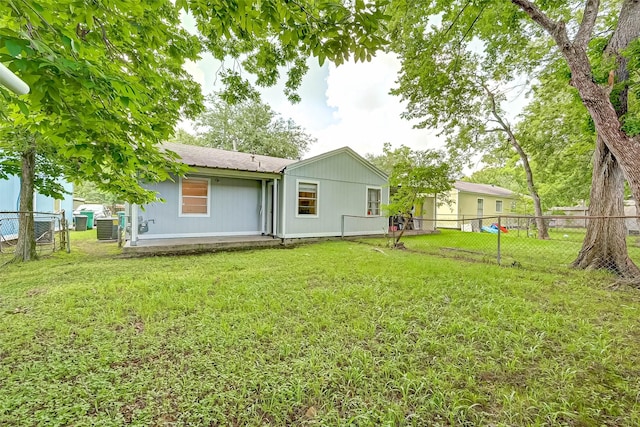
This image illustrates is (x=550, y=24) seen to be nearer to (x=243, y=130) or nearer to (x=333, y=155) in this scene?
(x=333, y=155)

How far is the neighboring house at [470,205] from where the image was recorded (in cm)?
1714

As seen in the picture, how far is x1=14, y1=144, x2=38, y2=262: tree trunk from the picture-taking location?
20.1 feet

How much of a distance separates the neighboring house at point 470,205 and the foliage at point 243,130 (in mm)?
13384

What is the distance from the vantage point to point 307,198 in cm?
947

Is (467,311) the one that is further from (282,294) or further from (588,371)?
(282,294)

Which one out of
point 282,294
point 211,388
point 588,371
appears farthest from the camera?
point 282,294

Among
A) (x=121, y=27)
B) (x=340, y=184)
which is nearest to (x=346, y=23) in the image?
(x=121, y=27)

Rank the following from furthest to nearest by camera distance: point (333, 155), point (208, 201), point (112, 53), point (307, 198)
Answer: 1. point (333, 155)
2. point (307, 198)
3. point (208, 201)
4. point (112, 53)

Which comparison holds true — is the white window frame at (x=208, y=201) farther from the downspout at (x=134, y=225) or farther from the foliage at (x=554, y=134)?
the foliage at (x=554, y=134)

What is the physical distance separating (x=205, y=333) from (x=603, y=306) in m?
4.97

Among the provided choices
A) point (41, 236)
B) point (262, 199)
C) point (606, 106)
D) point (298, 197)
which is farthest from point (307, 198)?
point (41, 236)

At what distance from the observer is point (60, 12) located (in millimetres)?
2195

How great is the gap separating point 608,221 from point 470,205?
14.0 metres

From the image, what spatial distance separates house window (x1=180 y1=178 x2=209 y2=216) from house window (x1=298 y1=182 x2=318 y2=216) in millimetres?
3052
